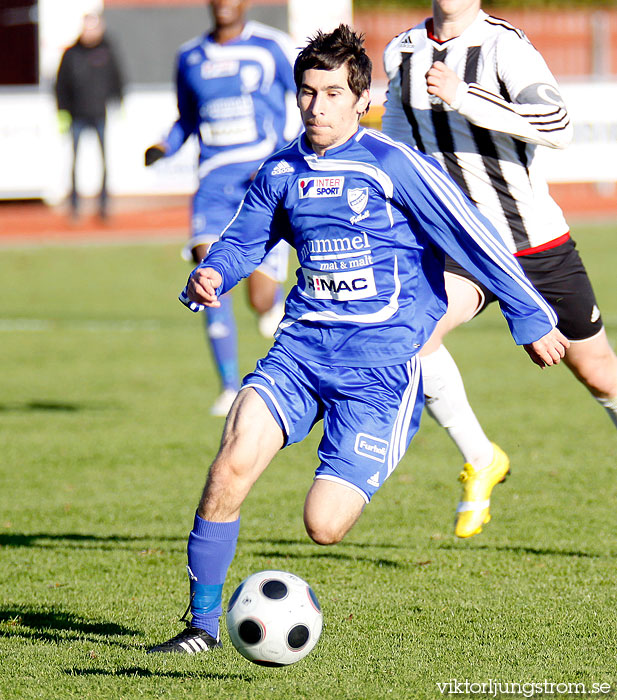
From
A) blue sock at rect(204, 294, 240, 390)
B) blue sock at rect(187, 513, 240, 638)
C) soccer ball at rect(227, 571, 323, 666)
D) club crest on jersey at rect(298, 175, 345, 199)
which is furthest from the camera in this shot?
blue sock at rect(204, 294, 240, 390)

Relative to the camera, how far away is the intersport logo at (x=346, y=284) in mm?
4066

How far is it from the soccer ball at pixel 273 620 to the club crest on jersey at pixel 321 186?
4.14 feet

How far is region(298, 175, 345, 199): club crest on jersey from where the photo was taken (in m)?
4.05

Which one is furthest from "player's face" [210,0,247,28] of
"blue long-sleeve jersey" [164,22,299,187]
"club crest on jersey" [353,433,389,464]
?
"club crest on jersey" [353,433,389,464]

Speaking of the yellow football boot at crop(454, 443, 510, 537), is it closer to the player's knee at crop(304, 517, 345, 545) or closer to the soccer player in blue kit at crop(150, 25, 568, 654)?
A: the soccer player in blue kit at crop(150, 25, 568, 654)

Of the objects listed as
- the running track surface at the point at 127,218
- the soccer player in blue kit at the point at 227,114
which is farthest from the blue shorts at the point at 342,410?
the running track surface at the point at 127,218

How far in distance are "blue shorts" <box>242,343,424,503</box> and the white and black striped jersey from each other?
40.6 inches

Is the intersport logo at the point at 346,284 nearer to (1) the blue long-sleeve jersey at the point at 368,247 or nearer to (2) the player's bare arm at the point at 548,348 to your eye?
(1) the blue long-sleeve jersey at the point at 368,247

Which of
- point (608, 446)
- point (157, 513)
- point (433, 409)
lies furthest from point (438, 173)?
point (608, 446)

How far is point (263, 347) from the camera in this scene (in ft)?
36.2

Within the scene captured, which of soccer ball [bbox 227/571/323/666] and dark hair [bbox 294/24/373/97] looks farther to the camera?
dark hair [bbox 294/24/373/97]

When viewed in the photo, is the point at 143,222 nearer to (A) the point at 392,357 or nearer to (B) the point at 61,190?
(B) the point at 61,190

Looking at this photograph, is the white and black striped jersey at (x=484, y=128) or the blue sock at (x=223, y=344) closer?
the white and black striped jersey at (x=484, y=128)

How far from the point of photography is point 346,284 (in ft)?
13.4
